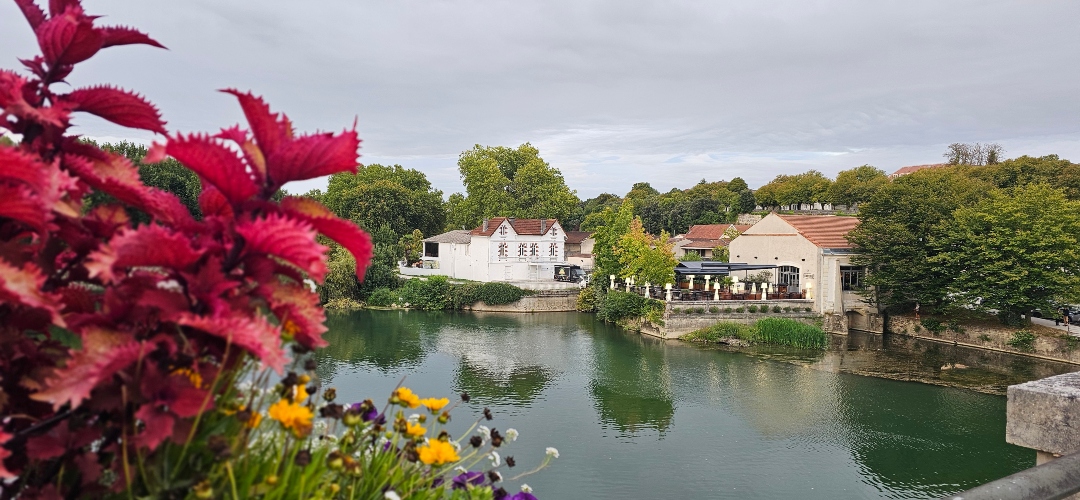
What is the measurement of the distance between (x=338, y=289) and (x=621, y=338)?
14.8 m

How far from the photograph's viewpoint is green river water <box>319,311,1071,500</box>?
11.4 meters

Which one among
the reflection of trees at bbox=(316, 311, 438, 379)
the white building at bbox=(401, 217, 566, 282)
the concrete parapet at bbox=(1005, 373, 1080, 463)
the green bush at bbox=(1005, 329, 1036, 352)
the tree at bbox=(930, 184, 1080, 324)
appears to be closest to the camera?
the concrete parapet at bbox=(1005, 373, 1080, 463)

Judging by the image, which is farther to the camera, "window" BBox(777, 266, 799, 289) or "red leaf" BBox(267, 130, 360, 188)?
"window" BBox(777, 266, 799, 289)

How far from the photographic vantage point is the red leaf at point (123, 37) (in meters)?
1.21

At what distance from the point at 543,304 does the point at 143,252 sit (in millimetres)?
32563

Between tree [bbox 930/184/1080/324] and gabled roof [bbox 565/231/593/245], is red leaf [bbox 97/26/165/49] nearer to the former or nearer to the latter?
tree [bbox 930/184/1080/324]

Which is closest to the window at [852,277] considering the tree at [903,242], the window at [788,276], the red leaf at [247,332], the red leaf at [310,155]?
the tree at [903,242]

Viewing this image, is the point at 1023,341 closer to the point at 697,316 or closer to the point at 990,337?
the point at 990,337

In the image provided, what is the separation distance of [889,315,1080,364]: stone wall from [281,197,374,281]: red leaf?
24786 mm

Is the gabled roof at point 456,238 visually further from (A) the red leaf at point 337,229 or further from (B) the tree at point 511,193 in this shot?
(A) the red leaf at point 337,229

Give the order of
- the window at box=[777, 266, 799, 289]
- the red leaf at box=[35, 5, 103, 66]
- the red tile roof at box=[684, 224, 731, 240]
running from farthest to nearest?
the red tile roof at box=[684, 224, 731, 240] → the window at box=[777, 266, 799, 289] → the red leaf at box=[35, 5, 103, 66]

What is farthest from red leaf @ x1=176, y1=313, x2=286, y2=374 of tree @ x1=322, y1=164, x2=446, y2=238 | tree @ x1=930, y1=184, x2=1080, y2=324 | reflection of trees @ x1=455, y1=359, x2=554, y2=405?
tree @ x1=322, y1=164, x2=446, y2=238

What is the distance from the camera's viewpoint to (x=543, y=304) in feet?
110

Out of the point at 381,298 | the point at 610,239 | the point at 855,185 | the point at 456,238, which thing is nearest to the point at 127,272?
the point at 610,239
